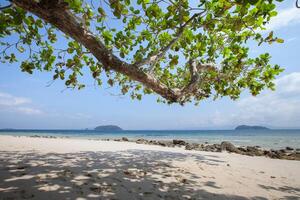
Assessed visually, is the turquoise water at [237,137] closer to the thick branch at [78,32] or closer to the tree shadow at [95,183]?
the tree shadow at [95,183]

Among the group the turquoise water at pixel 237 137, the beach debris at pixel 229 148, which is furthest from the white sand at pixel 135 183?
the turquoise water at pixel 237 137

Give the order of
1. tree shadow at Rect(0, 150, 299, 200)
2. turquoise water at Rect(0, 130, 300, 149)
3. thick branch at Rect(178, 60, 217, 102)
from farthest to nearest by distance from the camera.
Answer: turquoise water at Rect(0, 130, 300, 149)
thick branch at Rect(178, 60, 217, 102)
tree shadow at Rect(0, 150, 299, 200)

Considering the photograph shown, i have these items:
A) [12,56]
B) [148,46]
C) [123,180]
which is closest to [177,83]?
[148,46]

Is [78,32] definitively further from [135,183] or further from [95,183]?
[135,183]

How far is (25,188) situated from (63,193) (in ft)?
2.26

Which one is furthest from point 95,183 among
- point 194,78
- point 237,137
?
point 237,137

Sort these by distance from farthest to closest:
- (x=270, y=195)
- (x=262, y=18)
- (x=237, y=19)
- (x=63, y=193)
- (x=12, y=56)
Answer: (x=12, y=56)
(x=270, y=195)
(x=237, y=19)
(x=262, y=18)
(x=63, y=193)

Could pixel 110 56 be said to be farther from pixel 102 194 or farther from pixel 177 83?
pixel 177 83

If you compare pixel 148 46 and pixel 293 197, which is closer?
pixel 293 197

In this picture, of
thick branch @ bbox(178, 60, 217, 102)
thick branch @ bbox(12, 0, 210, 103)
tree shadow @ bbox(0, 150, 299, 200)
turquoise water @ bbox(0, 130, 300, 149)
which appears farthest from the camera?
turquoise water @ bbox(0, 130, 300, 149)

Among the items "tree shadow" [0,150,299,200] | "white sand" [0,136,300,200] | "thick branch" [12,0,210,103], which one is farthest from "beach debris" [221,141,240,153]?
"thick branch" [12,0,210,103]

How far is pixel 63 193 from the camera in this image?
377 centimetres

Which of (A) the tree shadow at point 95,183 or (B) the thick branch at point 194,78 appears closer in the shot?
(A) the tree shadow at point 95,183

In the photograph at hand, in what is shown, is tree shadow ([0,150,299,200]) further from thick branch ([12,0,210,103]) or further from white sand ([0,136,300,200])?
thick branch ([12,0,210,103])
